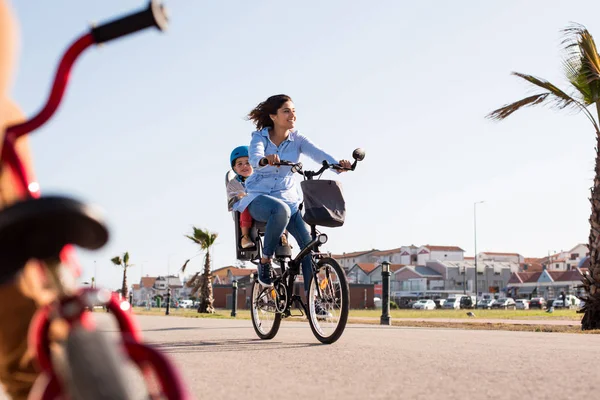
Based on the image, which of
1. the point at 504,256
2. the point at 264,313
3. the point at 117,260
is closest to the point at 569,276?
the point at 504,256

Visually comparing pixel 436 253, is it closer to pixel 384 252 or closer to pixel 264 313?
pixel 384 252

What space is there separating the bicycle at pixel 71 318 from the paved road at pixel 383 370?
1.94 meters

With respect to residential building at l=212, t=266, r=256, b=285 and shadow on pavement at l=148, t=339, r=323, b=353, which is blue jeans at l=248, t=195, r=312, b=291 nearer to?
shadow on pavement at l=148, t=339, r=323, b=353

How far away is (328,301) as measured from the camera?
5.95 metres

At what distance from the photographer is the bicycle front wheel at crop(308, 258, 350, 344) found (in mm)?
5770

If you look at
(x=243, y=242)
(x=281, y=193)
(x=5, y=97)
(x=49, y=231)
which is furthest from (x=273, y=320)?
(x=49, y=231)

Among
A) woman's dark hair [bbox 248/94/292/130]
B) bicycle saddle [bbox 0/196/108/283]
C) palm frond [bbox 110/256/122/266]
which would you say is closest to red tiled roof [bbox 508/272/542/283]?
palm frond [bbox 110/256/122/266]

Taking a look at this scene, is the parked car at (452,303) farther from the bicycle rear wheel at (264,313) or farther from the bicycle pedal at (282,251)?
the bicycle pedal at (282,251)

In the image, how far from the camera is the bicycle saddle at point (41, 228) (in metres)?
1.26

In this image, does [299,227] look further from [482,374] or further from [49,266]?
[49,266]

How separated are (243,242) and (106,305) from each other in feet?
17.9

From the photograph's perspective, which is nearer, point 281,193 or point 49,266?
point 49,266

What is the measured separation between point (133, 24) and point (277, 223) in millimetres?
4531

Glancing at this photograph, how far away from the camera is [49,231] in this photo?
1.30 metres
